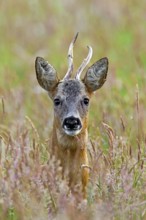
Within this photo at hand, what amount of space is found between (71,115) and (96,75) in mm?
685

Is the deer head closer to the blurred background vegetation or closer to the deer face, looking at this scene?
the deer face

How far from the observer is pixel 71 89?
8.89 meters

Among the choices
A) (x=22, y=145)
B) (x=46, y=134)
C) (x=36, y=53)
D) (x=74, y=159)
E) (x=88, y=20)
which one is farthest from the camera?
(x=88, y=20)

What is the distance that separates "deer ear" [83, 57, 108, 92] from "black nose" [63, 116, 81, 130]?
66cm

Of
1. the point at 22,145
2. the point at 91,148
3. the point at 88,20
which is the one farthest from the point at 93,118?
the point at 88,20

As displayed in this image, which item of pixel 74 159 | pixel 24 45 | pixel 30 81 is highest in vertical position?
pixel 24 45

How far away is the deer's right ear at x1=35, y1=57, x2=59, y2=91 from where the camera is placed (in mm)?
9047

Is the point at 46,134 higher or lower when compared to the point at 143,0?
lower

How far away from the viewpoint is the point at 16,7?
20.0 meters

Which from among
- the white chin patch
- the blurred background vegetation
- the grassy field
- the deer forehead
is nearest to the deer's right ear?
the deer forehead

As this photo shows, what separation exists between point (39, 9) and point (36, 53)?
318 cm

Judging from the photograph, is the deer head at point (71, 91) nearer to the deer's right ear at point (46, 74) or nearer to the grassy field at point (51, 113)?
the deer's right ear at point (46, 74)

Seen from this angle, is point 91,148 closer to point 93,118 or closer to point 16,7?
point 93,118

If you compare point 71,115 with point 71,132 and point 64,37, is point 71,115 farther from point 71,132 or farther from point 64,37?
point 64,37
